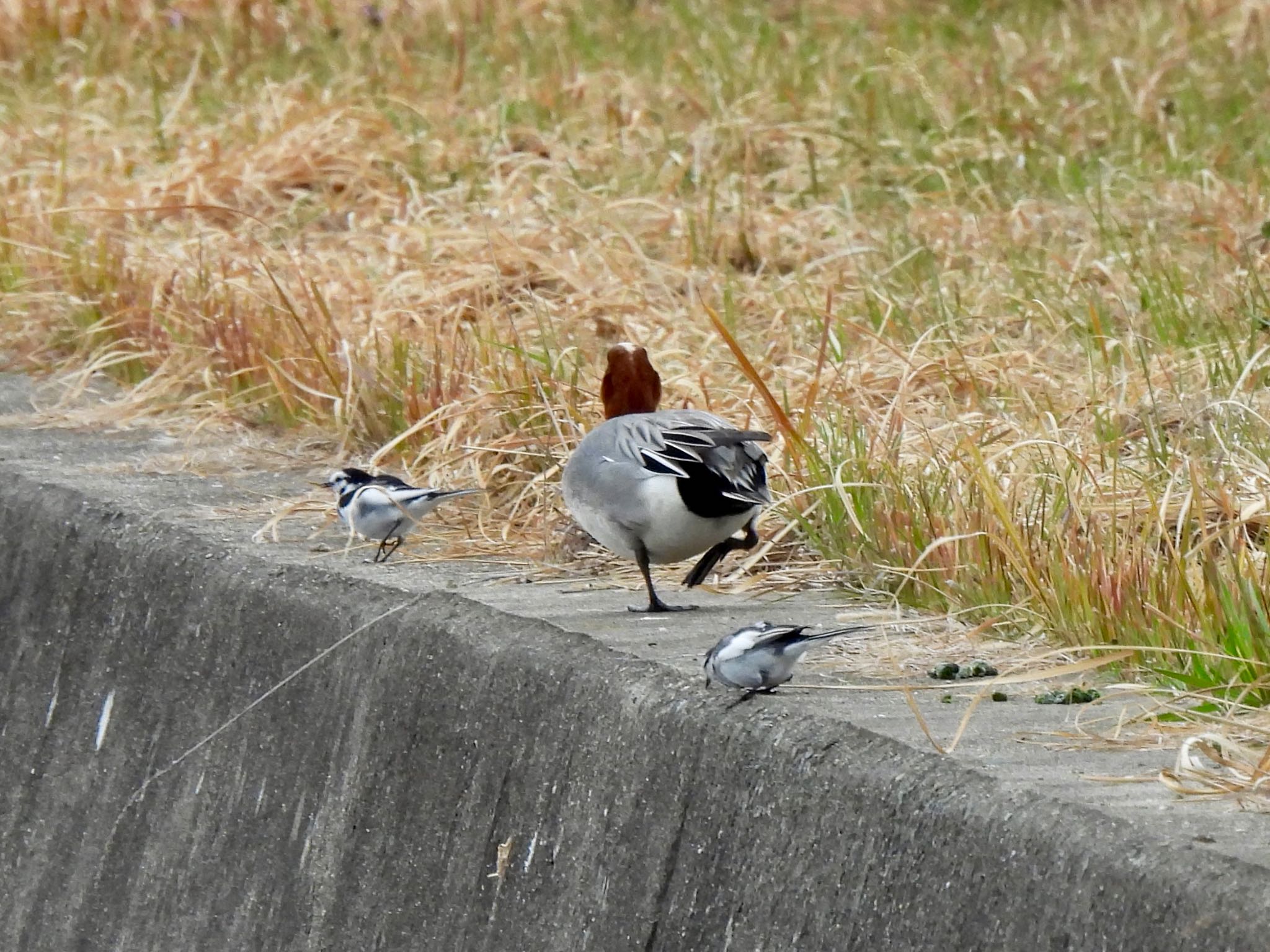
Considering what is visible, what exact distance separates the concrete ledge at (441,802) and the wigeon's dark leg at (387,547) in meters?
0.23

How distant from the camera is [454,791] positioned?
11.2ft

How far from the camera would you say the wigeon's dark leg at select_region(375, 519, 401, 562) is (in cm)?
423

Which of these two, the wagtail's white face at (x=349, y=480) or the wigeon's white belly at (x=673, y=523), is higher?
the wigeon's white belly at (x=673, y=523)

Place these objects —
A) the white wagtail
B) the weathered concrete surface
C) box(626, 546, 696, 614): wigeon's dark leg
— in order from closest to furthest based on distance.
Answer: the weathered concrete surface, box(626, 546, 696, 614): wigeon's dark leg, the white wagtail

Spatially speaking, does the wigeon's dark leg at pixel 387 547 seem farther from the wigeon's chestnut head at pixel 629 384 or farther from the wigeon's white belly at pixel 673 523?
the wigeon's white belly at pixel 673 523

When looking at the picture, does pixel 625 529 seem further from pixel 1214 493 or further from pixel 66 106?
pixel 66 106

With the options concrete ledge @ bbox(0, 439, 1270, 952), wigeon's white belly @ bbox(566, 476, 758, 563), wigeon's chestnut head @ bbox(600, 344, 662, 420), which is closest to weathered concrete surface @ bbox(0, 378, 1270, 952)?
concrete ledge @ bbox(0, 439, 1270, 952)

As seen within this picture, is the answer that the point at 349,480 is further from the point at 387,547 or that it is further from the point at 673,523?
the point at 673,523

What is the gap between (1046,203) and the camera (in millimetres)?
7234

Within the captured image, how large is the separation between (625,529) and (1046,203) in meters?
3.99

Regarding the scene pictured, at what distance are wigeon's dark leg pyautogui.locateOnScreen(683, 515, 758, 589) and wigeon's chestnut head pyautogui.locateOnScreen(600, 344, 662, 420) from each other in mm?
362

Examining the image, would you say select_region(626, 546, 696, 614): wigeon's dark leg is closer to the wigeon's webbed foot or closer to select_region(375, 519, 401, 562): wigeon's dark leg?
the wigeon's webbed foot

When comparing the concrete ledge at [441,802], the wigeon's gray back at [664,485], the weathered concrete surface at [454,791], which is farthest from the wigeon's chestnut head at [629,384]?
the concrete ledge at [441,802]

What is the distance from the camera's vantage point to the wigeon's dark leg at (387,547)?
4234 mm
